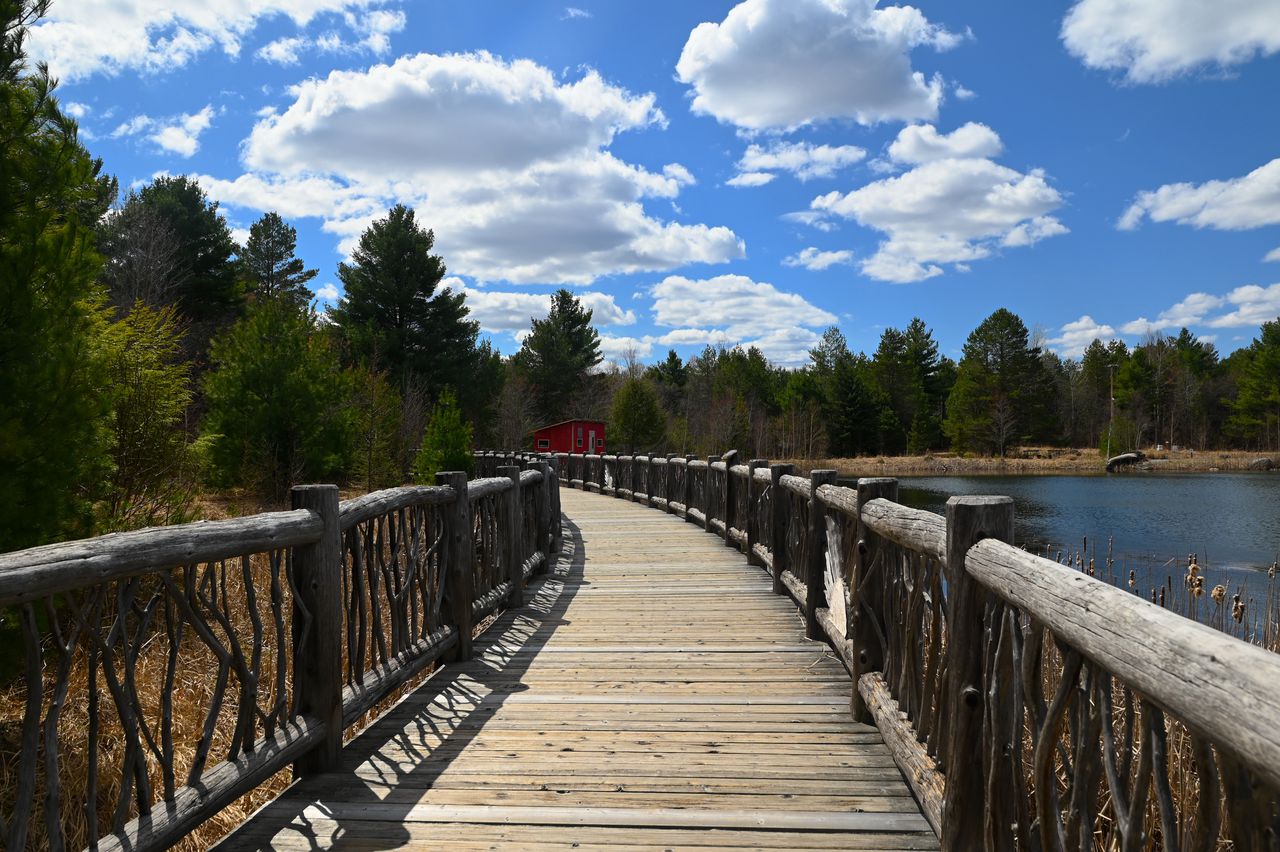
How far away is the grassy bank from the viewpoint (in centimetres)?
4684

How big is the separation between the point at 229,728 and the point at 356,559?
2.26 meters

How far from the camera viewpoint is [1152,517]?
22.9 metres

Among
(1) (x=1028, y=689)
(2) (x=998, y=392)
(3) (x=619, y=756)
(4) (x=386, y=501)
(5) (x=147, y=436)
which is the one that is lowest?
(3) (x=619, y=756)

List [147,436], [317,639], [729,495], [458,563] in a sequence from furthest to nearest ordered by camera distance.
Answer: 1. [729,495]
2. [147,436]
3. [458,563]
4. [317,639]

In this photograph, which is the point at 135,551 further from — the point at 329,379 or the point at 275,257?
the point at 275,257

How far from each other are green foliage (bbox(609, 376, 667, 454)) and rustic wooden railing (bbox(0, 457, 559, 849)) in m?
39.7

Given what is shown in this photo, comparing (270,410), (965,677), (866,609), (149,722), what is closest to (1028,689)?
(965,677)

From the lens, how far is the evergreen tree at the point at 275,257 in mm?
42688

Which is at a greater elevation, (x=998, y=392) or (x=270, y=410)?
(x=998, y=392)

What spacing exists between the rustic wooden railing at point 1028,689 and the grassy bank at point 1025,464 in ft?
134

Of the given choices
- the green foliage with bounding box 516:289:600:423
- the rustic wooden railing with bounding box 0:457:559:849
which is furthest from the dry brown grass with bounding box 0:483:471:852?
the green foliage with bounding box 516:289:600:423

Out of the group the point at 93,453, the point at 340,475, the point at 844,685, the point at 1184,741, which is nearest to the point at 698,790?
the point at 844,685

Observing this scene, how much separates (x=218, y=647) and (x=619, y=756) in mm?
1765

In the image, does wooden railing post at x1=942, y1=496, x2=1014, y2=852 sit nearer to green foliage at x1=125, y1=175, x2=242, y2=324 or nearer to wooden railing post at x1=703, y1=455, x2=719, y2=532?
wooden railing post at x1=703, y1=455, x2=719, y2=532
